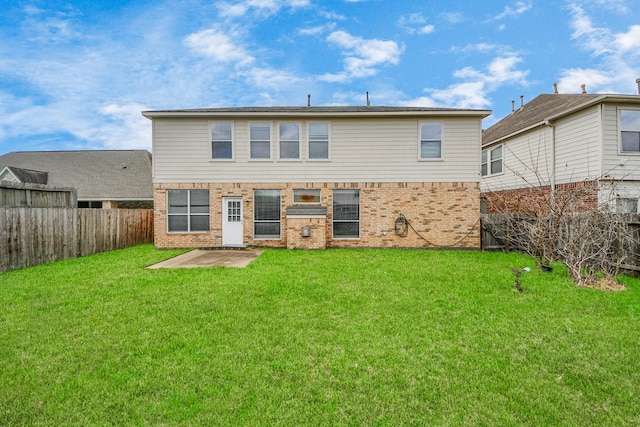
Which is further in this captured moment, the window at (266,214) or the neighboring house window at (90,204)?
the neighboring house window at (90,204)

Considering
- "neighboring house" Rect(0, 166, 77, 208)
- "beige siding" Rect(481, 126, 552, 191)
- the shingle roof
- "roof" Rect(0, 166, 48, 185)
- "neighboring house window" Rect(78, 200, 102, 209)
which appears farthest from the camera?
"neighboring house window" Rect(78, 200, 102, 209)

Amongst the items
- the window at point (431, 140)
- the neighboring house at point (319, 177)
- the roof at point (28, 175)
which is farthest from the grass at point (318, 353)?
the roof at point (28, 175)

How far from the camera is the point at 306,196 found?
1194cm

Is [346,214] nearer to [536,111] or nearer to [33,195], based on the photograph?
[33,195]

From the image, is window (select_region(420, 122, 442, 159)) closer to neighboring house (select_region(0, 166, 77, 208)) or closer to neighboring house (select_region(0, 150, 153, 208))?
neighboring house (select_region(0, 166, 77, 208))

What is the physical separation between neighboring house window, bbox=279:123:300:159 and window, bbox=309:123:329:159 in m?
0.50

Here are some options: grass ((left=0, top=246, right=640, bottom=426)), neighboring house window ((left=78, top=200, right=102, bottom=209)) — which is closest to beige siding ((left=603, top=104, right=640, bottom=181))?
grass ((left=0, top=246, right=640, bottom=426))

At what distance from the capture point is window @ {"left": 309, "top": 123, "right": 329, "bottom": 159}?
11914 millimetres

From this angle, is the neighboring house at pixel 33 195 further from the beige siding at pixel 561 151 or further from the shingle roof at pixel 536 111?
the shingle roof at pixel 536 111

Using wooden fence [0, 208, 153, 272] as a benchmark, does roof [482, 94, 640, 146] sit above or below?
above

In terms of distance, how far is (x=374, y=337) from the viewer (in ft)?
12.5

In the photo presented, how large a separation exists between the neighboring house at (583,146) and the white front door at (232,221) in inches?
382

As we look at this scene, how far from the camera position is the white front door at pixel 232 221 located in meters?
11.9

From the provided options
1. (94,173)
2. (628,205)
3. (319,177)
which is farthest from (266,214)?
(94,173)
